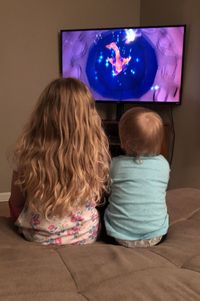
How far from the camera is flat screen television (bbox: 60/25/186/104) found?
3.19 m

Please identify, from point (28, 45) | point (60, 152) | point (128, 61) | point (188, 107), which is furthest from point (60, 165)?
point (28, 45)

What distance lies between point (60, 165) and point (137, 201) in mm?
323

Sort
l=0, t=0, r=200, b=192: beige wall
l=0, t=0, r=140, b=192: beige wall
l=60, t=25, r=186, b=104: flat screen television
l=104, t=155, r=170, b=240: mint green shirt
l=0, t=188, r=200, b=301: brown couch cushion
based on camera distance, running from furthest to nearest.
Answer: l=0, t=0, r=140, b=192: beige wall → l=0, t=0, r=200, b=192: beige wall → l=60, t=25, r=186, b=104: flat screen television → l=104, t=155, r=170, b=240: mint green shirt → l=0, t=188, r=200, b=301: brown couch cushion

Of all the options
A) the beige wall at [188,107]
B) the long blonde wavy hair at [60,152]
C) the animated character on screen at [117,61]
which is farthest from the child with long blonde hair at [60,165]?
the animated character on screen at [117,61]

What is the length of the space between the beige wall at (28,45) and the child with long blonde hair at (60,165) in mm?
2312

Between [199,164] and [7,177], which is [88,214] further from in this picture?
[7,177]

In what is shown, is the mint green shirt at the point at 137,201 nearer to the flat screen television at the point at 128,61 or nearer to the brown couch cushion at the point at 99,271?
the brown couch cushion at the point at 99,271

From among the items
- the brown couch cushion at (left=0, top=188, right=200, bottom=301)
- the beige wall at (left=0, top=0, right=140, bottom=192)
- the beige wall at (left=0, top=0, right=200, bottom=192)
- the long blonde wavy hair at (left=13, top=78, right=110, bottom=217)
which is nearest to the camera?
the brown couch cushion at (left=0, top=188, right=200, bottom=301)

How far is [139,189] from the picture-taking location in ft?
4.66

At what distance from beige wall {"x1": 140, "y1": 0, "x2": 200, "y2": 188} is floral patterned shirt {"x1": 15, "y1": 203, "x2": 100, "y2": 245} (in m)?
1.90

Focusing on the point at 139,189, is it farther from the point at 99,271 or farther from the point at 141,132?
the point at 99,271

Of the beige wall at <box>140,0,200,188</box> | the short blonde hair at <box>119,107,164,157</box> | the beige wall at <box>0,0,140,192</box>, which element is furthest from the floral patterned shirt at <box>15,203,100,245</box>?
the beige wall at <box>0,0,140,192</box>

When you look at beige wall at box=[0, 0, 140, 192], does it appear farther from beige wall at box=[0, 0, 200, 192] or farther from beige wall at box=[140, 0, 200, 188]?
beige wall at box=[140, 0, 200, 188]

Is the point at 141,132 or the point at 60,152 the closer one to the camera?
the point at 60,152
